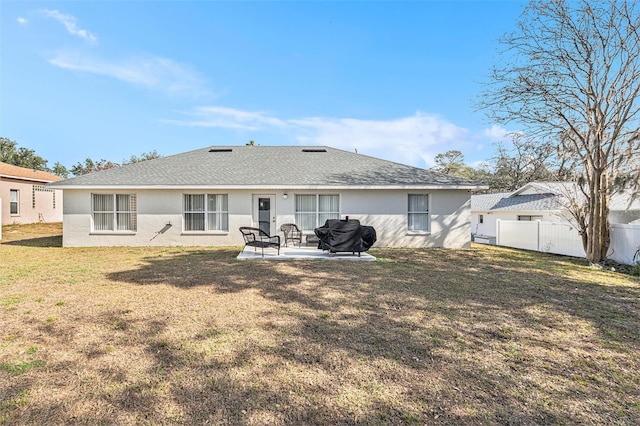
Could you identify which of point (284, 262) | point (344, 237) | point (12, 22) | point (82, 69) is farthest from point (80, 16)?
point (344, 237)

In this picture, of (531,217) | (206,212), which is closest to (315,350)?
(206,212)

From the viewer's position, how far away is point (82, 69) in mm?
15234

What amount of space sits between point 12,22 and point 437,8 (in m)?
16.0

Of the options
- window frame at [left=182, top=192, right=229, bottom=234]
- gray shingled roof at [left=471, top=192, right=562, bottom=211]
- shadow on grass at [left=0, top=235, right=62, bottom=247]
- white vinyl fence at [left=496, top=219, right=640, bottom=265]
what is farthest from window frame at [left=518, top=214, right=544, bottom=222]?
shadow on grass at [left=0, top=235, right=62, bottom=247]

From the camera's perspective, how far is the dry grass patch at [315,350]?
Result: 2.58 meters

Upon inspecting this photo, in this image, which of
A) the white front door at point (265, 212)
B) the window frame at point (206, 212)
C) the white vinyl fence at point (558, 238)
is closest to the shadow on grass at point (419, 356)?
the white vinyl fence at point (558, 238)

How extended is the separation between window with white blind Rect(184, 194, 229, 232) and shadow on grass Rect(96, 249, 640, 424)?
253 inches

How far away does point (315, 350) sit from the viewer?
12.0 feet

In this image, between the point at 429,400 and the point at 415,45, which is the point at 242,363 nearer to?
the point at 429,400

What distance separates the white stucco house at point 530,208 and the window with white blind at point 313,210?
10214 millimetres

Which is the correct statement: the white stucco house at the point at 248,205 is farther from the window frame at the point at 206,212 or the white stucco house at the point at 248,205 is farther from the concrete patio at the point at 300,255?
the concrete patio at the point at 300,255

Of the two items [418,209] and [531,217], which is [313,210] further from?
[531,217]

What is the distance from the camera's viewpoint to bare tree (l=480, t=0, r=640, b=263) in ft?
32.1

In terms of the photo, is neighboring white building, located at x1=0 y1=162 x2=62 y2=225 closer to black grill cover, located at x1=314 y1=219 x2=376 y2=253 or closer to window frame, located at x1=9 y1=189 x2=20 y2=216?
window frame, located at x1=9 y1=189 x2=20 y2=216
